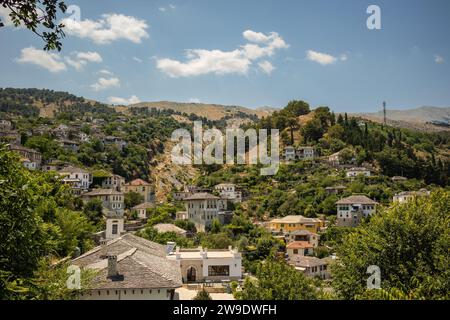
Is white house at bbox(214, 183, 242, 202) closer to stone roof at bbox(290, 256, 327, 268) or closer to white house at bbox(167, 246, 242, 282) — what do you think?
stone roof at bbox(290, 256, 327, 268)

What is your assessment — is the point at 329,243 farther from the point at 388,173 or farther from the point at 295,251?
the point at 388,173

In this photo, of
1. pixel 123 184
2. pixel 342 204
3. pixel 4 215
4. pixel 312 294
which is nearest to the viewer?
pixel 4 215

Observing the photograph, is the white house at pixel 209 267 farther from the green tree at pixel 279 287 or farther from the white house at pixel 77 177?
the white house at pixel 77 177

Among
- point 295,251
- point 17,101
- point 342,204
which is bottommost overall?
point 295,251

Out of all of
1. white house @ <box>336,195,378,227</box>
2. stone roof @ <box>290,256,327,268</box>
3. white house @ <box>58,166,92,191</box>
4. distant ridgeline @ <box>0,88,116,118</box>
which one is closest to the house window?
stone roof @ <box>290,256,327,268</box>

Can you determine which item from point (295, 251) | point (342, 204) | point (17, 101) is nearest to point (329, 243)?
point (295, 251)
